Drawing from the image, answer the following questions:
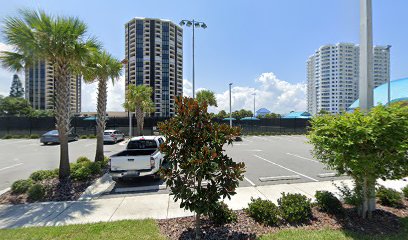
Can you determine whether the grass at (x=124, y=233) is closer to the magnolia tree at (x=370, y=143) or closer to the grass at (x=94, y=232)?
the grass at (x=94, y=232)

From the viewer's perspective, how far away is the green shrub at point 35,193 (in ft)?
22.0

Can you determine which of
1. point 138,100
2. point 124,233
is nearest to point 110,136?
point 138,100

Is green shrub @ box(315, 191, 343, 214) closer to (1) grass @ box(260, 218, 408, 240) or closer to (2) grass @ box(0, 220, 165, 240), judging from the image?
(1) grass @ box(260, 218, 408, 240)

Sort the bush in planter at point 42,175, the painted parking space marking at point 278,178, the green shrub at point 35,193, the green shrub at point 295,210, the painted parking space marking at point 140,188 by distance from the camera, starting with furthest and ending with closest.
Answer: the painted parking space marking at point 278,178 → the bush in planter at point 42,175 → the painted parking space marking at point 140,188 → the green shrub at point 35,193 → the green shrub at point 295,210

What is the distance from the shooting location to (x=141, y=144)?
400 inches

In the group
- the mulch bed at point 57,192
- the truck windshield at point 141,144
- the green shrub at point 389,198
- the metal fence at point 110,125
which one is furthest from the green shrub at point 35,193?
the metal fence at point 110,125

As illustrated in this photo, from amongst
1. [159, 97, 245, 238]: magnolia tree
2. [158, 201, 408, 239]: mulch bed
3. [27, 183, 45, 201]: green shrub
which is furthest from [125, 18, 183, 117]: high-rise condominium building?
[159, 97, 245, 238]: magnolia tree

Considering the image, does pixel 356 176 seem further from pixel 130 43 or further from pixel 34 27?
pixel 130 43

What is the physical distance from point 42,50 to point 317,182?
10766mm

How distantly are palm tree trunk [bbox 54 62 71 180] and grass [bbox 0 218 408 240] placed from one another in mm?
3764

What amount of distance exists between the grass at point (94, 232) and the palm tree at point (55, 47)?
4.03 m

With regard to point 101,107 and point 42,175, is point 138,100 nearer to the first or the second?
point 101,107

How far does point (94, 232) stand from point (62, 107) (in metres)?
5.50

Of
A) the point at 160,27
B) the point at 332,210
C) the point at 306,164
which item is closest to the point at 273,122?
the point at 306,164
